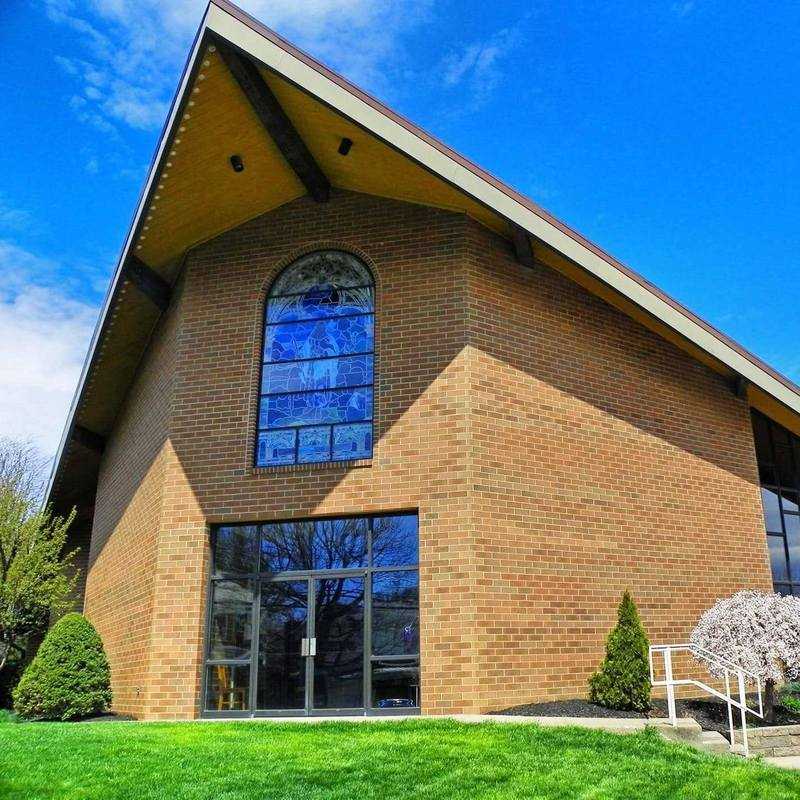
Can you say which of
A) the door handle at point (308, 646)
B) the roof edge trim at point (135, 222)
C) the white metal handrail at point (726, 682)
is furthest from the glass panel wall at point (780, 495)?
the roof edge trim at point (135, 222)

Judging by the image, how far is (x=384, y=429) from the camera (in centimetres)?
1260

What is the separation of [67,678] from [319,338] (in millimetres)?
5943

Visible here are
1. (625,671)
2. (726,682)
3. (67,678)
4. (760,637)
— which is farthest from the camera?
(67,678)

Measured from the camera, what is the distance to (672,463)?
13.9 meters

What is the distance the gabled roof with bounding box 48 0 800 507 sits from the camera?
11.5m

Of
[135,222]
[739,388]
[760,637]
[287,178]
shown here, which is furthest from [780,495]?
[135,222]

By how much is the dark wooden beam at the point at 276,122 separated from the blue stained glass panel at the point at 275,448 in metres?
3.66

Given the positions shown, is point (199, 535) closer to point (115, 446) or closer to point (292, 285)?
point (292, 285)

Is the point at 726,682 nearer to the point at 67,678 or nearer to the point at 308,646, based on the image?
the point at 308,646

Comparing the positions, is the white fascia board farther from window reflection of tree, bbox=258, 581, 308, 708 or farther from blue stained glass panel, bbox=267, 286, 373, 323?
window reflection of tree, bbox=258, 581, 308, 708

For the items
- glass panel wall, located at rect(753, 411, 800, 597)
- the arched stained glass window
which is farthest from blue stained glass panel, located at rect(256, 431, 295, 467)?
glass panel wall, located at rect(753, 411, 800, 597)

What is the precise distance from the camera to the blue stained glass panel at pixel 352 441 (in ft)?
41.9

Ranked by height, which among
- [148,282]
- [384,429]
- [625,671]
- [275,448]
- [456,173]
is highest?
[456,173]

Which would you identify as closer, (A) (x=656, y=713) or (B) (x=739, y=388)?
(A) (x=656, y=713)
